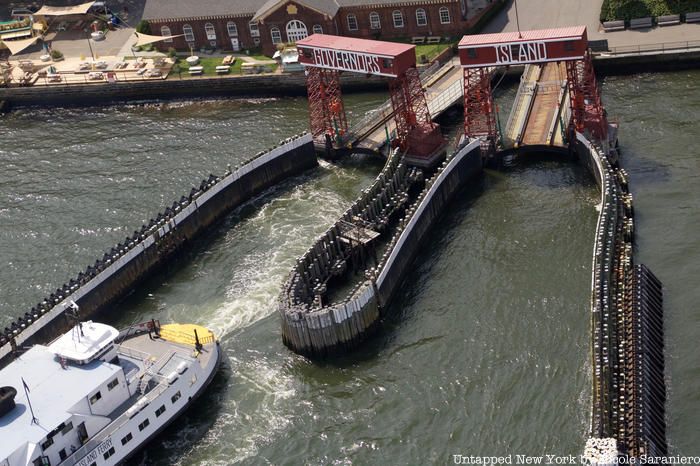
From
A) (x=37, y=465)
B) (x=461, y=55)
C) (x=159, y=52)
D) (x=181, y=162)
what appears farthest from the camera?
(x=159, y=52)

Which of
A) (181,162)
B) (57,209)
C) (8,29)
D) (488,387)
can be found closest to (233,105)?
(181,162)

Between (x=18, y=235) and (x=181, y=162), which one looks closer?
(x=18, y=235)

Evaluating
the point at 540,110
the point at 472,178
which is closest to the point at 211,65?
the point at 540,110

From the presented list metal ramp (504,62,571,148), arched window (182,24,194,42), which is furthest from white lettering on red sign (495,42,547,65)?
arched window (182,24,194,42)

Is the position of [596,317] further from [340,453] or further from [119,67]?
[119,67]

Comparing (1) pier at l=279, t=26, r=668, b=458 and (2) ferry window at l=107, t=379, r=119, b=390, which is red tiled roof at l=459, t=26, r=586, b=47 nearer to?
(1) pier at l=279, t=26, r=668, b=458

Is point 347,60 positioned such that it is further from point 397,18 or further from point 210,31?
point 210,31
